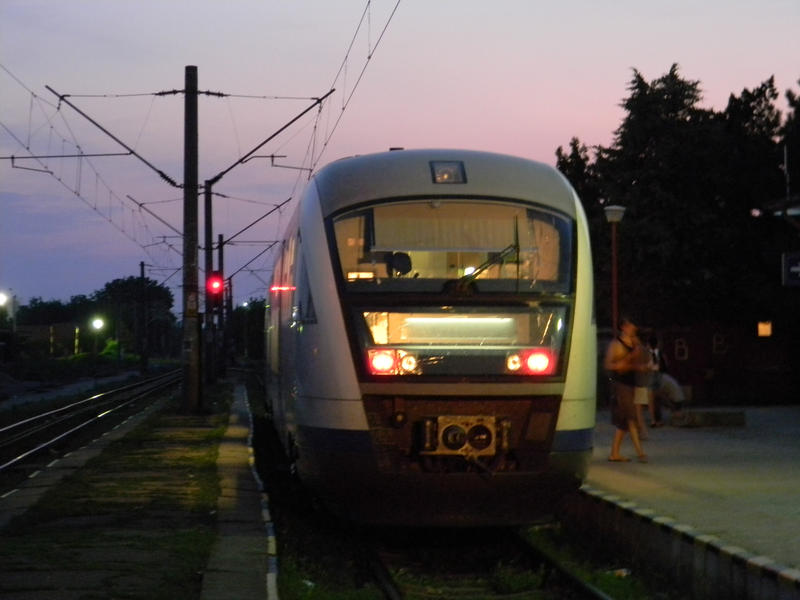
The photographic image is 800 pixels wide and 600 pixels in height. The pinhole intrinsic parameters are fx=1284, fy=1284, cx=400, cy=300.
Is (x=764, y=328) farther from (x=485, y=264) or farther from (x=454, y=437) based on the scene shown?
(x=454, y=437)

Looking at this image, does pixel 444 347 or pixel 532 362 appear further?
pixel 532 362

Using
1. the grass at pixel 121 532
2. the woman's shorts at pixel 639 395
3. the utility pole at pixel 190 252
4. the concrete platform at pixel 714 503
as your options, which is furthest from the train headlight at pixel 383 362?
the utility pole at pixel 190 252

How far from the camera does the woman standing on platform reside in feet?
49.2

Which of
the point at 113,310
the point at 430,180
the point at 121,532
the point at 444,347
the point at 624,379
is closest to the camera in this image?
the point at 444,347

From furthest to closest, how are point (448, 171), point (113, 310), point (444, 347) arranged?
point (113, 310)
point (448, 171)
point (444, 347)

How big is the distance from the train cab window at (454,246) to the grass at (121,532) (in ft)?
8.46

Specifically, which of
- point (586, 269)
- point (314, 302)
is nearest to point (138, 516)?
point (314, 302)

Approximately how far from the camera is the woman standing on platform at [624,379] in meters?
15.0

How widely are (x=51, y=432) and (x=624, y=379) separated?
15.8 metres

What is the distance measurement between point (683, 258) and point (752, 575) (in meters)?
33.3

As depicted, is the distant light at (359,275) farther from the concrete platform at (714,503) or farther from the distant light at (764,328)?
the distant light at (764,328)

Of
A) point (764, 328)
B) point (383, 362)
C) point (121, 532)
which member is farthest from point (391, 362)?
point (764, 328)

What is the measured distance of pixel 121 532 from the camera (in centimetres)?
1045

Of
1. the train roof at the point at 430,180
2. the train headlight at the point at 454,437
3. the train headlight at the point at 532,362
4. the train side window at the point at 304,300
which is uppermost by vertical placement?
the train roof at the point at 430,180
